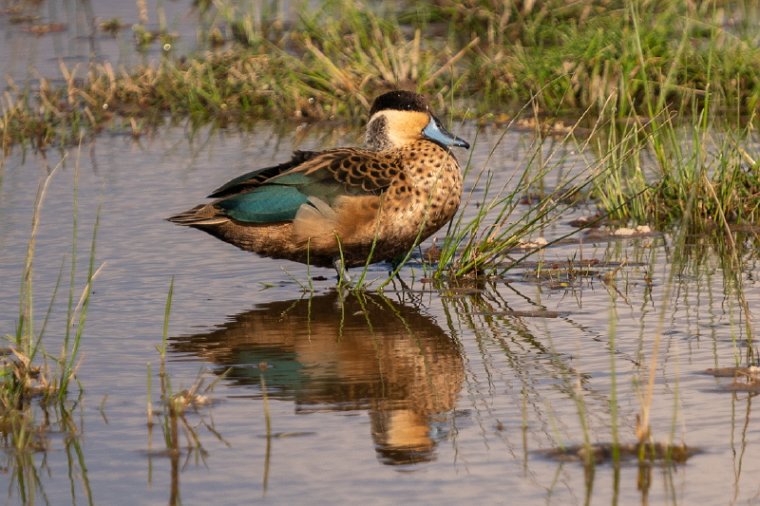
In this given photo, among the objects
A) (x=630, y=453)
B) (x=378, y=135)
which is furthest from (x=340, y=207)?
(x=630, y=453)

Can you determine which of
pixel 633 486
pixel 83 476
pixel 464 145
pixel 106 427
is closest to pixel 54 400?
pixel 106 427

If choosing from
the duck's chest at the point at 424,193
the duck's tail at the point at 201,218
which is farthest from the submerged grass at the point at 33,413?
the duck's chest at the point at 424,193

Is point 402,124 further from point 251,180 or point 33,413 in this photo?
point 33,413

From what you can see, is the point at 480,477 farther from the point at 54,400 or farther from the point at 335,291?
the point at 335,291

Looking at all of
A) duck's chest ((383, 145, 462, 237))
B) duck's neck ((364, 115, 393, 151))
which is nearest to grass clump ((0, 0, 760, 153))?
duck's neck ((364, 115, 393, 151))

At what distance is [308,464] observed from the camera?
4723mm

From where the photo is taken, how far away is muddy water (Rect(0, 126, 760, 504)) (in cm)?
455

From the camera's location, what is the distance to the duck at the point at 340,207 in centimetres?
725

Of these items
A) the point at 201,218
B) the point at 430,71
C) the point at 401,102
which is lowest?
the point at 201,218

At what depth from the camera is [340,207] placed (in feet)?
23.8

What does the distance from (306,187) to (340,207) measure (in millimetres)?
188

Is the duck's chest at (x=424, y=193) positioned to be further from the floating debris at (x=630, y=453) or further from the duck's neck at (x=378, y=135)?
the floating debris at (x=630, y=453)

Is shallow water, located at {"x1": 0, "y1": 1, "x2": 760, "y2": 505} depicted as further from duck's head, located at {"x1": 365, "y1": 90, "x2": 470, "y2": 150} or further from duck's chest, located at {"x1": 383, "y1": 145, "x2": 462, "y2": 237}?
duck's head, located at {"x1": 365, "y1": 90, "x2": 470, "y2": 150}

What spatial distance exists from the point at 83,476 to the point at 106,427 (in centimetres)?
48
